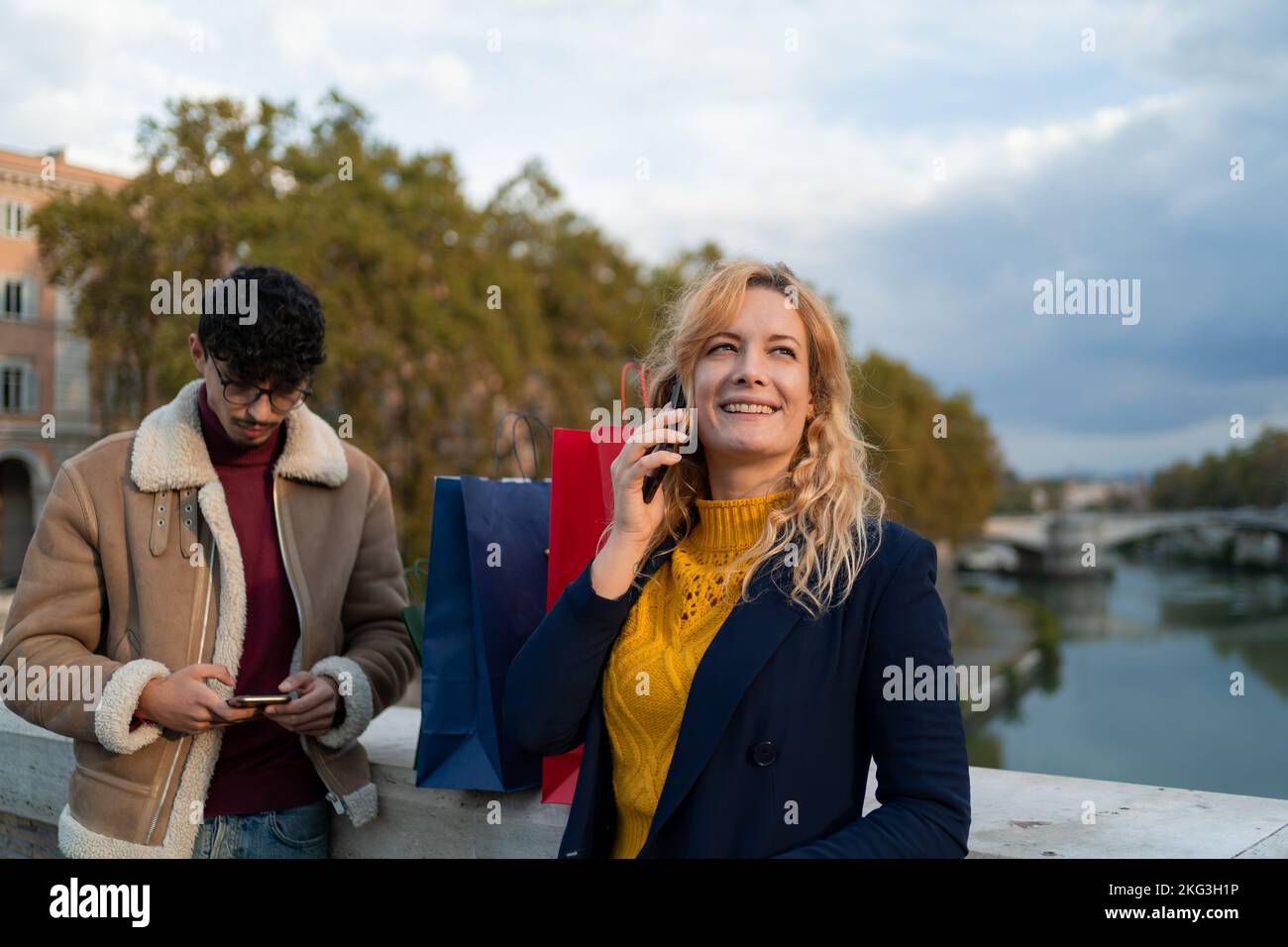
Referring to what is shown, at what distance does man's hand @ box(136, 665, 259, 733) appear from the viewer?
2557 millimetres

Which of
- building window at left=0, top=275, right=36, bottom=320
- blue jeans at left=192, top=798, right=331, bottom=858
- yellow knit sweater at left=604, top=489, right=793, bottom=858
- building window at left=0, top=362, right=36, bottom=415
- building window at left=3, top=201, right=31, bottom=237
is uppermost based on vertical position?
building window at left=3, top=201, right=31, bottom=237

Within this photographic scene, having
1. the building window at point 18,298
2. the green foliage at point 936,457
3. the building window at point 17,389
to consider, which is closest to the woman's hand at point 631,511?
the green foliage at point 936,457

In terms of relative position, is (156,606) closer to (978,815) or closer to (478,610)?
(478,610)

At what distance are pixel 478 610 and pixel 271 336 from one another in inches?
32.0

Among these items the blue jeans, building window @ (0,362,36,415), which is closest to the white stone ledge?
the blue jeans

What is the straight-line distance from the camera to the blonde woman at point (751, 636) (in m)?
1.87

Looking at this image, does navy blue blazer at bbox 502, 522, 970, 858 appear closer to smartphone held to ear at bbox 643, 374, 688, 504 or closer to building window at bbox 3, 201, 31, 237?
smartphone held to ear at bbox 643, 374, 688, 504

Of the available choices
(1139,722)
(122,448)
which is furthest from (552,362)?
(122,448)

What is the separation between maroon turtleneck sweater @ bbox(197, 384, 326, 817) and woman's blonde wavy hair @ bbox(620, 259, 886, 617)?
1121 millimetres

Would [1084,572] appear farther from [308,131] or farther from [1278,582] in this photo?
[308,131]
